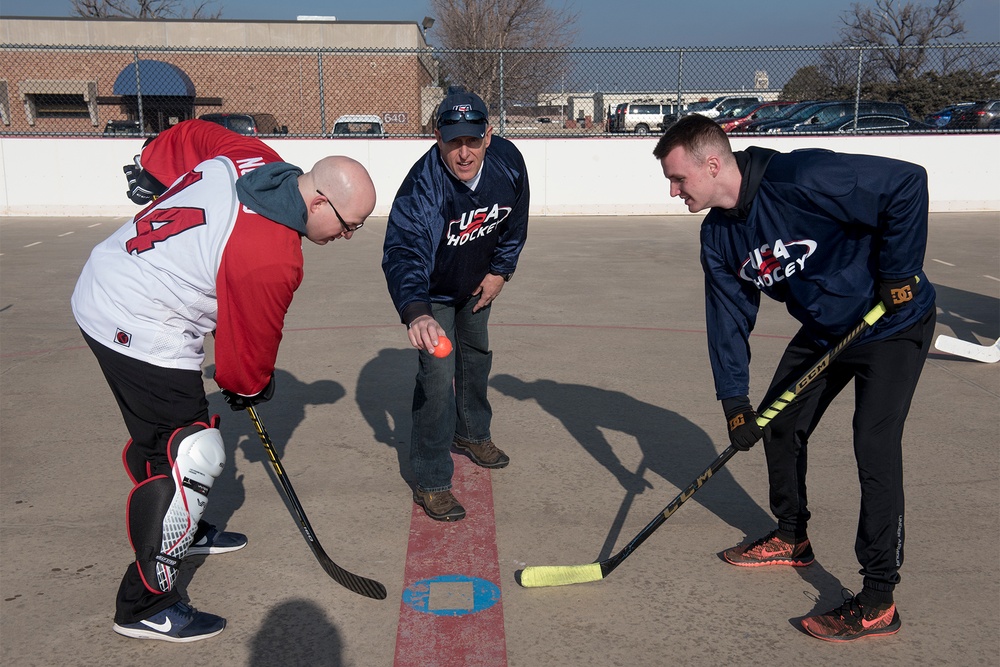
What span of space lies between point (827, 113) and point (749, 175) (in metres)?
14.4

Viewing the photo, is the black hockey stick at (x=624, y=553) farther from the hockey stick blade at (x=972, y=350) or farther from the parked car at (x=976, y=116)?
the parked car at (x=976, y=116)

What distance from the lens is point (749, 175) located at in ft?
9.86

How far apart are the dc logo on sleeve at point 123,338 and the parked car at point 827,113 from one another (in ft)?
46.9

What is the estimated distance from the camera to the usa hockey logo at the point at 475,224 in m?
3.80

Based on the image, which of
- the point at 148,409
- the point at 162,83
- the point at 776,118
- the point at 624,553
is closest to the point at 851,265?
the point at 624,553

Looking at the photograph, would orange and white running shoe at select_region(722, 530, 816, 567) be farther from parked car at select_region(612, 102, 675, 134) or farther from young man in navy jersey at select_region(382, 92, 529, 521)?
parked car at select_region(612, 102, 675, 134)

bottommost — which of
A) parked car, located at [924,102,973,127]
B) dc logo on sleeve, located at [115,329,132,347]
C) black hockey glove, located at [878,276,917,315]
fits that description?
dc logo on sleeve, located at [115,329,132,347]

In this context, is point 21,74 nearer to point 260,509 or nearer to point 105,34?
point 105,34

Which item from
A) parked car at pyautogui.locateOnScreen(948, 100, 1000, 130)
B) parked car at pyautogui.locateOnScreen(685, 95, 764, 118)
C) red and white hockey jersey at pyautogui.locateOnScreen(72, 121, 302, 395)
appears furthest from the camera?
parked car at pyautogui.locateOnScreen(948, 100, 1000, 130)

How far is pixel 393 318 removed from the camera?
7.55 m

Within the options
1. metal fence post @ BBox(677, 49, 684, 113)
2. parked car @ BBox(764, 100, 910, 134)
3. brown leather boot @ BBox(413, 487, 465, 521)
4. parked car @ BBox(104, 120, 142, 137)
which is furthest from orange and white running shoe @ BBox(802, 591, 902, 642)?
parked car @ BBox(104, 120, 142, 137)

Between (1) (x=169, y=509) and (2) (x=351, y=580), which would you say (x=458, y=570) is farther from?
(1) (x=169, y=509)

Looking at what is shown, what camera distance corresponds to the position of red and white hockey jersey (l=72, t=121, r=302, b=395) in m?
2.66

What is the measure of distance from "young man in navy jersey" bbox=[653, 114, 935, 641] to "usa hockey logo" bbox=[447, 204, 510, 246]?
3.23ft
